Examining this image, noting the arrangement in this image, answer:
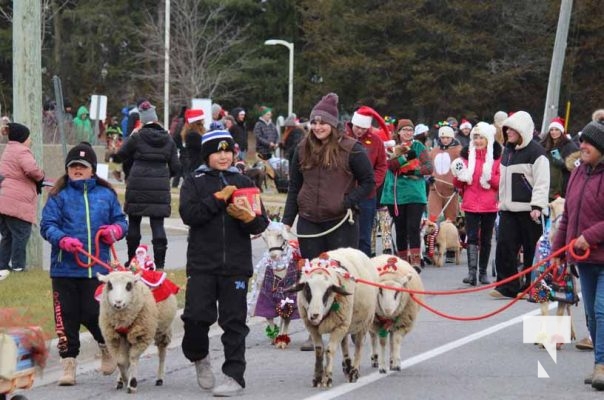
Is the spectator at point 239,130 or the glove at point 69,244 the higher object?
the spectator at point 239,130

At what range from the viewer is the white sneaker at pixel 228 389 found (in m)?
8.78

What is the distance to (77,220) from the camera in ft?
31.1

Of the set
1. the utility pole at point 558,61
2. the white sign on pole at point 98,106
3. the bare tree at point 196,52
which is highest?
the bare tree at point 196,52

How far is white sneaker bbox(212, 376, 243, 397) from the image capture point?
28.8ft

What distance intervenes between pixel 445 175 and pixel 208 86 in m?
37.3

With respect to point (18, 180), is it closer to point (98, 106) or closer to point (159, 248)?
point (159, 248)

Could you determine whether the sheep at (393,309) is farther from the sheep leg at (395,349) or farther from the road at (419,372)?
the road at (419,372)

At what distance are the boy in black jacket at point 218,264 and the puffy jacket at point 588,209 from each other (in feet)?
7.67

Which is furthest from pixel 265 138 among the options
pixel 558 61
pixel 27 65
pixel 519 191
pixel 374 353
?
pixel 374 353

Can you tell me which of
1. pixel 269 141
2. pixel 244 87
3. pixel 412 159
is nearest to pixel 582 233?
pixel 412 159

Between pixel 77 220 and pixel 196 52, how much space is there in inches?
1894

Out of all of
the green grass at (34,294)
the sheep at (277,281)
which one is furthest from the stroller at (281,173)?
the sheep at (277,281)

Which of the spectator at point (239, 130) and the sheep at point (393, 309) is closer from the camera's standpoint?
the sheep at point (393, 309)

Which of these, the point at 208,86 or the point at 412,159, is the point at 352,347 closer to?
the point at 412,159
